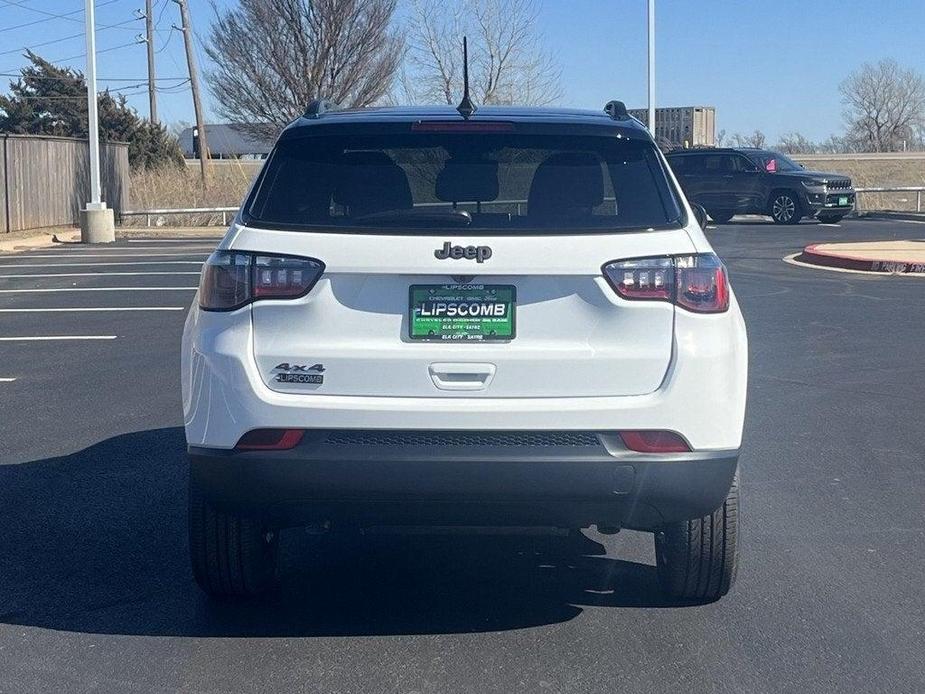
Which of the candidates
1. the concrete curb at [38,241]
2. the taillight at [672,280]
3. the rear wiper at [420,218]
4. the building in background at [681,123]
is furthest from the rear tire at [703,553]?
the building in background at [681,123]

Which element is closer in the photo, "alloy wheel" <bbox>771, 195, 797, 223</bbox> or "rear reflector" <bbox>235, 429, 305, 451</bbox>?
"rear reflector" <bbox>235, 429, 305, 451</bbox>

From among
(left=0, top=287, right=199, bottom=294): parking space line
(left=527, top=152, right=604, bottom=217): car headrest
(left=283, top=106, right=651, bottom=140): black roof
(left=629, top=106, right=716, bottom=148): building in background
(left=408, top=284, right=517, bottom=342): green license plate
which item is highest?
(left=629, top=106, right=716, bottom=148): building in background

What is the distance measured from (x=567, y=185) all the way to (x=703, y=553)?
138 centimetres

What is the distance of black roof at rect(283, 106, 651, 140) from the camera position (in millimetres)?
4500

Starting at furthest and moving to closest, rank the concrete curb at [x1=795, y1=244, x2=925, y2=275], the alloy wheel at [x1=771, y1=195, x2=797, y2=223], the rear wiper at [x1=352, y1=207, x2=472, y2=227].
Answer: the alloy wheel at [x1=771, y1=195, x2=797, y2=223]
the concrete curb at [x1=795, y1=244, x2=925, y2=275]
the rear wiper at [x1=352, y1=207, x2=472, y2=227]

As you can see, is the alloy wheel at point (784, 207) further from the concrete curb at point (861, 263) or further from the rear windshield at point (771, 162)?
the concrete curb at point (861, 263)

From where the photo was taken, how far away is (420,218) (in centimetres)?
412

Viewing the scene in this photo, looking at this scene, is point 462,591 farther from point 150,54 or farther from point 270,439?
point 150,54

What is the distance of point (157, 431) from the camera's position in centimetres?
787

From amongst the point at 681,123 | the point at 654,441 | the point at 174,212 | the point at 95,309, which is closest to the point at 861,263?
the point at 95,309

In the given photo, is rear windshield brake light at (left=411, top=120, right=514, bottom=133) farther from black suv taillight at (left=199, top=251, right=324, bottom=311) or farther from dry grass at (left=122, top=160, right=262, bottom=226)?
dry grass at (left=122, top=160, right=262, bottom=226)

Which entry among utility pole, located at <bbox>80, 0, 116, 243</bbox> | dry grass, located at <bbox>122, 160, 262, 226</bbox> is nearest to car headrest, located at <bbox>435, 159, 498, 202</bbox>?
utility pole, located at <bbox>80, 0, 116, 243</bbox>

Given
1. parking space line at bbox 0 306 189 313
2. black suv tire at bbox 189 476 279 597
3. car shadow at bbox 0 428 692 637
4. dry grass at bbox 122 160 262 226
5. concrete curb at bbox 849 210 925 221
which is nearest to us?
black suv tire at bbox 189 476 279 597

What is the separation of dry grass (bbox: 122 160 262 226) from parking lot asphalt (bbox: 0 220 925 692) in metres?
26.3
